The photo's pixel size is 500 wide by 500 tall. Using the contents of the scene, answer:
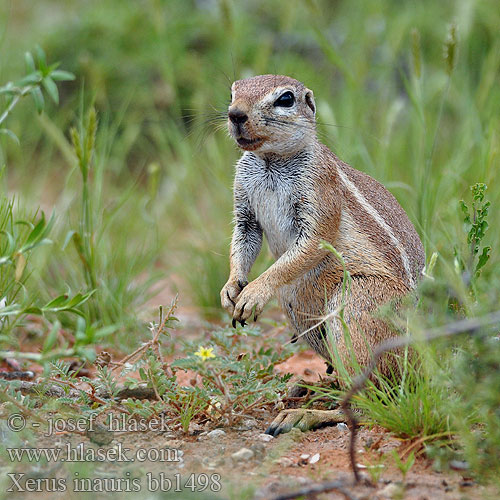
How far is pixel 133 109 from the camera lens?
8141 mm

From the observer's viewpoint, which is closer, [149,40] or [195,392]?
[195,392]

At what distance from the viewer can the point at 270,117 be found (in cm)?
368

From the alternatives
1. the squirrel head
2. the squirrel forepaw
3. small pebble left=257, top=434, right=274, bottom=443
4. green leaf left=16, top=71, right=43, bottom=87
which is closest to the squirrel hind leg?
small pebble left=257, top=434, right=274, bottom=443

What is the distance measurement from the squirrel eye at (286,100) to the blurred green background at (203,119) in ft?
2.31

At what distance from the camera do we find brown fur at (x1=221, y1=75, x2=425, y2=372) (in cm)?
365

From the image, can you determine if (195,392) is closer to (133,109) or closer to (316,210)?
(316,210)

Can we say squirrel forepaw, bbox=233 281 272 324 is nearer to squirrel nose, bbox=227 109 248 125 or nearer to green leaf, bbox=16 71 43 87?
squirrel nose, bbox=227 109 248 125

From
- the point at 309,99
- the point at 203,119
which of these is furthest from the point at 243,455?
the point at 203,119

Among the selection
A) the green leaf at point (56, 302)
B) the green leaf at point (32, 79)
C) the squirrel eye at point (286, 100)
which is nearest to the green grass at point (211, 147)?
the green leaf at point (56, 302)

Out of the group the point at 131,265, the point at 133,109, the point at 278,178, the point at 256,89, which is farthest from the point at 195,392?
the point at 133,109

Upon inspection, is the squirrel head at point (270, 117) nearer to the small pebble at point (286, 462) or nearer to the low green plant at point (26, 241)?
the low green plant at point (26, 241)

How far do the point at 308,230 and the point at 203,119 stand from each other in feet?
10.7

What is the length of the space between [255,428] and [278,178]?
1246 millimetres

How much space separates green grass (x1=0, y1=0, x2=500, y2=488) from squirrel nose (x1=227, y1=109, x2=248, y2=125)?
0.74m
